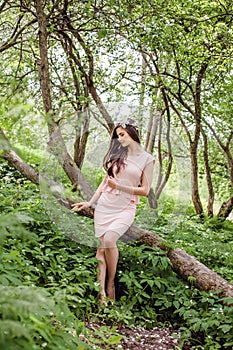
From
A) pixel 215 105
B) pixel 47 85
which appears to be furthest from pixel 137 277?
Result: pixel 215 105

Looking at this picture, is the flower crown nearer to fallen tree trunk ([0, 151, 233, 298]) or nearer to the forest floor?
fallen tree trunk ([0, 151, 233, 298])

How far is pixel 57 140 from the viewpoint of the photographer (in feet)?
14.4

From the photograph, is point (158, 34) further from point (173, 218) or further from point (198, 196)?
point (198, 196)

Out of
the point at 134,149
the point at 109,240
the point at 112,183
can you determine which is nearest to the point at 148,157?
the point at 134,149

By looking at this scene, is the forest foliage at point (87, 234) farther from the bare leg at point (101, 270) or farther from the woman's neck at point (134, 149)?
the woman's neck at point (134, 149)

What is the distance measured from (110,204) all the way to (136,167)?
1.34 feet

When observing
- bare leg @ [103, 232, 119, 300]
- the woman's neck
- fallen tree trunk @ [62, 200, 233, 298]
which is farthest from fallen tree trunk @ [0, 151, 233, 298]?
the woman's neck

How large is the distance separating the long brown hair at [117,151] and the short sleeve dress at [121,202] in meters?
0.05

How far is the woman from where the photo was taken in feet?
14.5

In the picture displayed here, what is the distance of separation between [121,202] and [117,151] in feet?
1.49

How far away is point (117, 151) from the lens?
4.45 m

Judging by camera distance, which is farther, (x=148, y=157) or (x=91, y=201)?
(x=91, y=201)

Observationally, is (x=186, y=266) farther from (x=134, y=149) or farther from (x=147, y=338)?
(x=134, y=149)

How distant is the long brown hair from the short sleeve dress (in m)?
0.05
